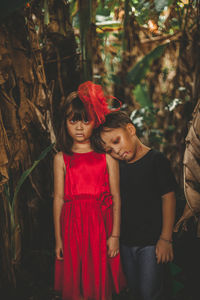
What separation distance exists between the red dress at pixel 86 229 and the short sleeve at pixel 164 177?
8.3 inches

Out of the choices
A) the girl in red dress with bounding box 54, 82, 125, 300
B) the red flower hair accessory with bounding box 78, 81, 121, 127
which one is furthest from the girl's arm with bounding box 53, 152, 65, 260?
the red flower hair accessory with bounding box 78, 81, 121, 127

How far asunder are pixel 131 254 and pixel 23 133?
729 mm

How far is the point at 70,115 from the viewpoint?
94 cm

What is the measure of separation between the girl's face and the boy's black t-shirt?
0.71ft

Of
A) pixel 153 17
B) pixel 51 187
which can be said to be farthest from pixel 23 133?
pixel 153 17

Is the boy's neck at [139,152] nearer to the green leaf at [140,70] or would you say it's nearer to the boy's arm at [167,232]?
the boy's arm at [167,232]

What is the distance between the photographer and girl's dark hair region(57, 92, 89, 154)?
0.93 metres

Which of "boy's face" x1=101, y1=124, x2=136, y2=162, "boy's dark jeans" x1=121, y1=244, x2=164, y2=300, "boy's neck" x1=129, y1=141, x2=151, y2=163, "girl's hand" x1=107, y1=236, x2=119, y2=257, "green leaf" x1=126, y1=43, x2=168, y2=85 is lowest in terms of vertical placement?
"boy's dark jeans" x1=121, y1=244, x2=164, y2=300

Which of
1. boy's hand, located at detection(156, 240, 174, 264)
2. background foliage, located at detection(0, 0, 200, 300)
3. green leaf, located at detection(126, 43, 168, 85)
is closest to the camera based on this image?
boy's hand, located at detection(156, 240, 174, 264)

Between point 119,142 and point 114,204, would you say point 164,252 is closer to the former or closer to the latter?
point 114,204

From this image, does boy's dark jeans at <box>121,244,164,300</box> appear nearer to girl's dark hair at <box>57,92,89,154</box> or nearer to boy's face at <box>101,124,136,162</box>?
boy's face at <box>101,124,136,162</box>

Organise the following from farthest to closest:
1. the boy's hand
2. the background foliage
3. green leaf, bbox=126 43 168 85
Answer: green leaf, bbox=126 43 168 85, the background foliage, the boy's hand

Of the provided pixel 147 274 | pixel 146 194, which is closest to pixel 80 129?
pixel 146 194

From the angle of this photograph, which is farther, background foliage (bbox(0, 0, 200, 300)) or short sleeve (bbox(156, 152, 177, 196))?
background foliage (bbox(0, 0, 200, 300))
